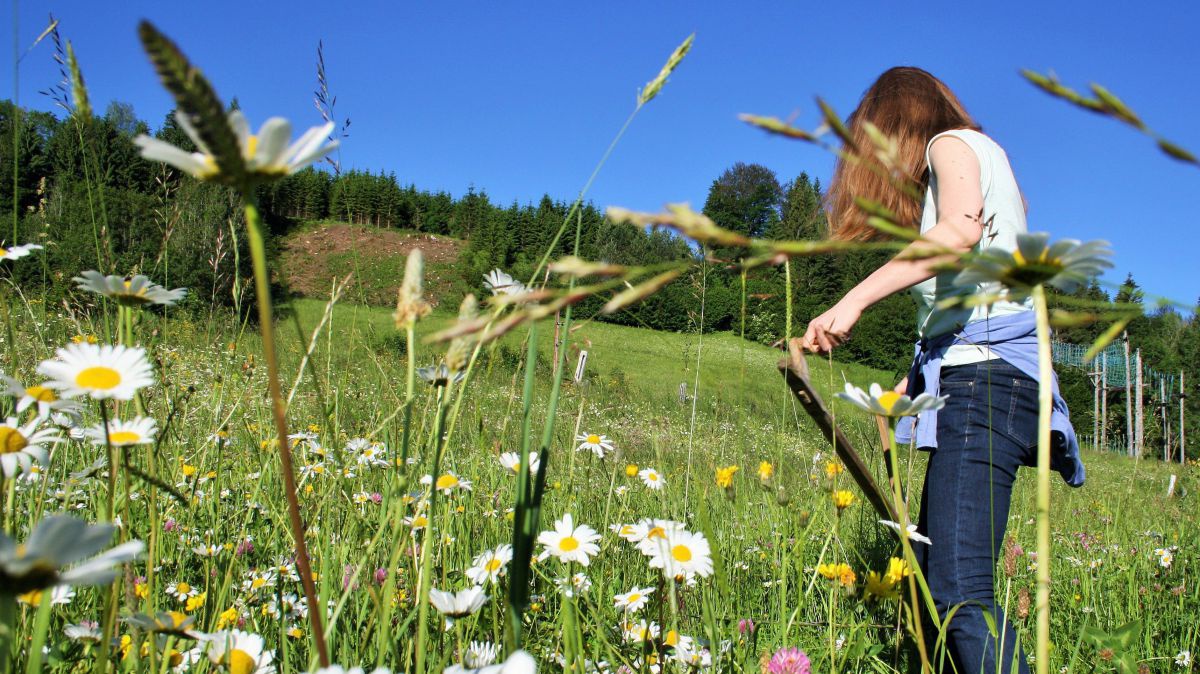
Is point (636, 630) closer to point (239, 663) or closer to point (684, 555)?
point (684, 555)

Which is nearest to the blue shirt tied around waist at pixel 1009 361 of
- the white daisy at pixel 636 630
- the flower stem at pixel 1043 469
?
the white daisy at pixel 636 630

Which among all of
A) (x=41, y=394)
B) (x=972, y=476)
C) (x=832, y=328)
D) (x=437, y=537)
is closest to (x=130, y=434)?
(x=41, y=394)

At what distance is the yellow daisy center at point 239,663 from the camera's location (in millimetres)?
759

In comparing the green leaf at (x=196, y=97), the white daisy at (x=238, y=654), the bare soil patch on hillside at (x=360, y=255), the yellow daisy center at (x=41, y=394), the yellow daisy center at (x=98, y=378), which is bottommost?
the white daisy at (x=238, y=654)

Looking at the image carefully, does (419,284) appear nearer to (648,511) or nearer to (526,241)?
(648,511)

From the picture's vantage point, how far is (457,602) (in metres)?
0.87

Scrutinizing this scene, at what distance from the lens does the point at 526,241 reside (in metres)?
38.9

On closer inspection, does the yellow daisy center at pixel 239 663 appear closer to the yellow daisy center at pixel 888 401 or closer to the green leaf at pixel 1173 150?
the yellow daisy center at pixel 888 401

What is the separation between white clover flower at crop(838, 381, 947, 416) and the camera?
764 mm

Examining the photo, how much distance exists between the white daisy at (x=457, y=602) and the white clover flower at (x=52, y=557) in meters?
0.49

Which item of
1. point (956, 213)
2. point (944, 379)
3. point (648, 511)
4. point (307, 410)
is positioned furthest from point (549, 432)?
point (307, 410)

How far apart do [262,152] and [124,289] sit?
56 centimetres

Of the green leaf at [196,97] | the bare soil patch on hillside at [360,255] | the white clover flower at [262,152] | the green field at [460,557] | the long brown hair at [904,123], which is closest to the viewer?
the green leaf at [196,97]

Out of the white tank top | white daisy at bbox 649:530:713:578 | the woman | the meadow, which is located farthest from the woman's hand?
white daisy at bbox 649:530:713:578
